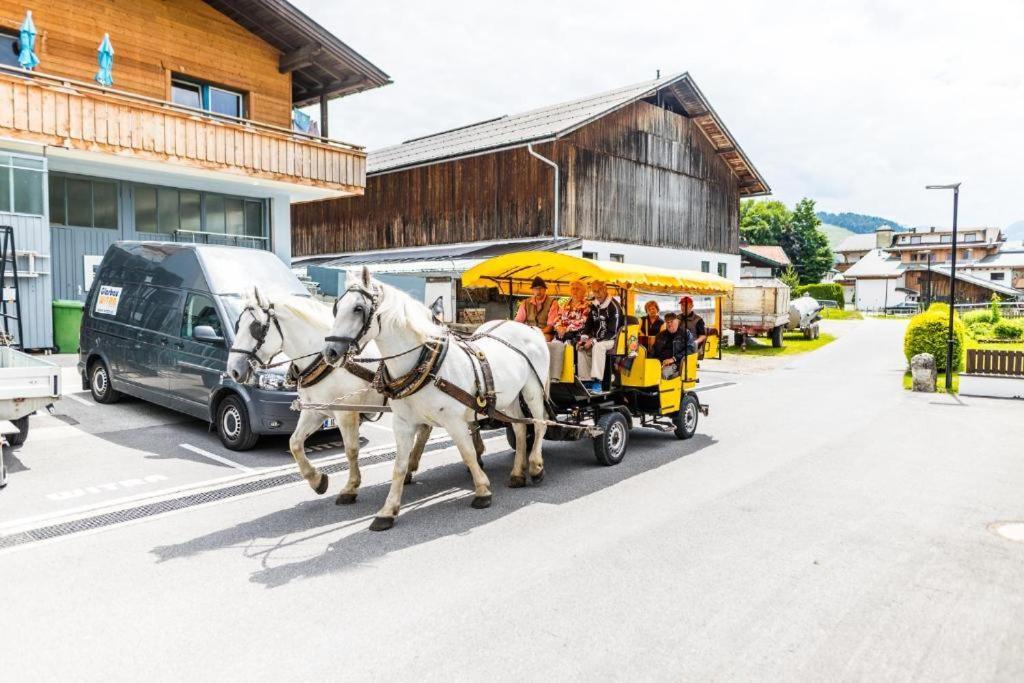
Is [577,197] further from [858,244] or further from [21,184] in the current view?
[858,244]

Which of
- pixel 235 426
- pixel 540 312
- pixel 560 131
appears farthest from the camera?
pixel 560 131

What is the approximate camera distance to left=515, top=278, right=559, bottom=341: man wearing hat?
9688mm

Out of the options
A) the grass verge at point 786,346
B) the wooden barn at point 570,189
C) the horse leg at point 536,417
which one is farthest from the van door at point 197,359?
the grass verge at point 786,346

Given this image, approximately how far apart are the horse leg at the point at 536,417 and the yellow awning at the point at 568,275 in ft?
5.55

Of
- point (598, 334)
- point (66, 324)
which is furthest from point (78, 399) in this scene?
point (598, 334)

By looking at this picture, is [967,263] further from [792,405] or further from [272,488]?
[272,488]

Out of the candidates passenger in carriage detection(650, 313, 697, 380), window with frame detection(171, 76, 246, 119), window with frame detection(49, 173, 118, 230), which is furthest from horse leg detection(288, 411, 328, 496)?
window with frame detection(171, 76, 246, 119)

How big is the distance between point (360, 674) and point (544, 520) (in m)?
3.04

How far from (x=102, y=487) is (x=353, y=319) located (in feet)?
12.9

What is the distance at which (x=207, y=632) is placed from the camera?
→ 4.47 metres

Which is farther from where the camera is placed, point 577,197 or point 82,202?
point 577,197

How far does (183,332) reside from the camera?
33.4ft

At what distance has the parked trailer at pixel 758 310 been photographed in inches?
1126

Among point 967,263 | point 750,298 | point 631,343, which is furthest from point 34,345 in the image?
point 967,263
